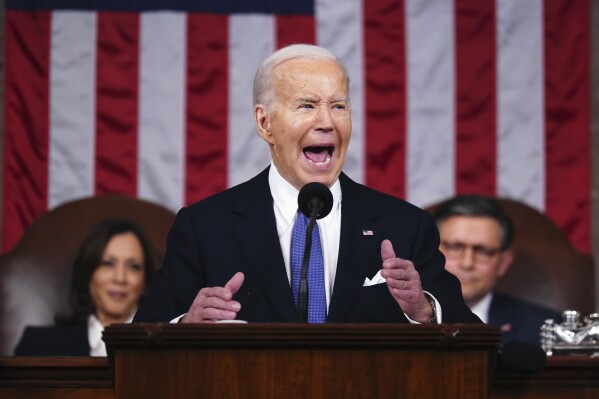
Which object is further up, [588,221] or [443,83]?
[443,83]

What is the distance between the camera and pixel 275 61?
128 inches

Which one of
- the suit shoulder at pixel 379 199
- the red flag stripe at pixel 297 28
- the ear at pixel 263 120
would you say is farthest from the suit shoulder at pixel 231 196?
the red flag stripe at pixel 297 28

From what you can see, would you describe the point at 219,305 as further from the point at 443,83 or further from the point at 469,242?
the point at 443,83

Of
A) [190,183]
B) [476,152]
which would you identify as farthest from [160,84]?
[476,152]

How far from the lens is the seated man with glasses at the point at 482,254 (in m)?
5.24

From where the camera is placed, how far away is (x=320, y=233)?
10.4 ft

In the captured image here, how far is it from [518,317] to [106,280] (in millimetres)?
1811

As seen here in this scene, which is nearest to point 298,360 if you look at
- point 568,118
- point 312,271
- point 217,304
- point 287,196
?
point 217,304

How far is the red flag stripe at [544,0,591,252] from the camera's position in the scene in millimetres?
5879

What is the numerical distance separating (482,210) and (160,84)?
1.71 meters

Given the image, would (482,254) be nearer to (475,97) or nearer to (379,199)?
(475,97)

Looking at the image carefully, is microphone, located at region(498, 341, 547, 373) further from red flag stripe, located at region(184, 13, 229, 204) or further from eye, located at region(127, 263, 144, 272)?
red flag stripe, located at region(184, 13, 229, 204)

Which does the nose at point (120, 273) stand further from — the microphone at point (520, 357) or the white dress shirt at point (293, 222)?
the microphone at point (520, 357)

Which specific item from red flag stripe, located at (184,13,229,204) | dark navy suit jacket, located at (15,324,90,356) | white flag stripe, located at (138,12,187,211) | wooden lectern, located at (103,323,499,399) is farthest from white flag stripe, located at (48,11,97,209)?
wooden lectern, located at (103,323,499,399)
